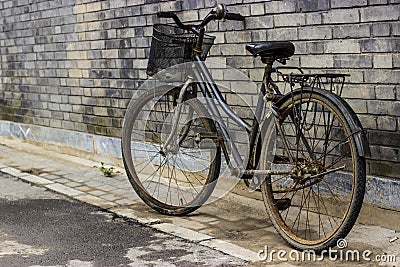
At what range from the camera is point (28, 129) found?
29.1 ft

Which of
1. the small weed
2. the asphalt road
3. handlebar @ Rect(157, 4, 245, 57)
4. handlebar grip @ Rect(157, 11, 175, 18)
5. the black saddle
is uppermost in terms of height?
handlebar grip @ Rect(157, 11, 175, 18)

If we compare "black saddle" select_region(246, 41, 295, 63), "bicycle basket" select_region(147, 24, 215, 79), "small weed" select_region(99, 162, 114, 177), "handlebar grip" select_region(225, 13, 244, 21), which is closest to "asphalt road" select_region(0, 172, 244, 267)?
"small weed" select_region(99, 162, 114, 177)

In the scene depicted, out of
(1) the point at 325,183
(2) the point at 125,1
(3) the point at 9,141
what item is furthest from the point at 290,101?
(3) the point at 9,141

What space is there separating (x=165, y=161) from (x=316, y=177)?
179 centimetres

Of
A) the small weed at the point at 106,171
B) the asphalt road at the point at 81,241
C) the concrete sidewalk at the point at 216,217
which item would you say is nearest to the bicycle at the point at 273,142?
the concrete sidewalk at the point at 216,217

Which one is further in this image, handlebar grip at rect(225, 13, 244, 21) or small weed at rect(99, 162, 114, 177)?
small weed at rect(99, 162, 114, 177)

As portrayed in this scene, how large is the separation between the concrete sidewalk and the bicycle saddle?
128 centimetres

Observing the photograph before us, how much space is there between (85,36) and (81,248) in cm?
370

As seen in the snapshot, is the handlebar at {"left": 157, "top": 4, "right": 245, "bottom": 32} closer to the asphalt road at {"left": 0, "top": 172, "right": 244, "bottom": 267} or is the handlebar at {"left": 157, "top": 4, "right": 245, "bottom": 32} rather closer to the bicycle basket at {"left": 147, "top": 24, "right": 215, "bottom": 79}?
the bicycle basket at {"left": 147, "top": 24, "right": 215, "bottom": 79}

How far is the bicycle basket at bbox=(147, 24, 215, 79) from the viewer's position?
4816 millimetres

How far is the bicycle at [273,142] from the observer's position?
405 centimetres

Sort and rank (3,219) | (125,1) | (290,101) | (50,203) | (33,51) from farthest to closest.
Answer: (33,51) < (125,1) < (50,203) < (3,219) < (290,101)

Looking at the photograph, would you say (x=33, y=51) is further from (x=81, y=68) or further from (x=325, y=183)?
(x=325, y=183)

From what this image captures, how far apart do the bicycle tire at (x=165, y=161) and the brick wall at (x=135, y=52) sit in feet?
2.28
